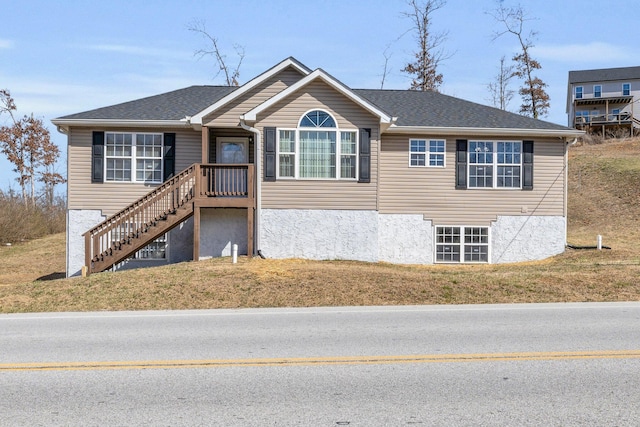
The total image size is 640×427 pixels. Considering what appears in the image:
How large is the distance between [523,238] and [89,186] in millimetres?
14615

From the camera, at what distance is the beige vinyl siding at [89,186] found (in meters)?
20.9

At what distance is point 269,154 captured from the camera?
778 inches

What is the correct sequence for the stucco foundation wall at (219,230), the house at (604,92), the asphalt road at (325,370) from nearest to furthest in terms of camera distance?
the asphalt road at (325,370), the stucco foundation wall at (219,230), the house at (604,92)

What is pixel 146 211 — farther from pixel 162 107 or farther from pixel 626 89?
pixel 626 89

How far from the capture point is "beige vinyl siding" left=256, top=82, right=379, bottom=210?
64.7 ft

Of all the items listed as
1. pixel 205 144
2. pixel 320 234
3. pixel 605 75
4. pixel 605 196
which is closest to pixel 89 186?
pixel 205 144

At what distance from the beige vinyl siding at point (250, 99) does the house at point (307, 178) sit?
4cm

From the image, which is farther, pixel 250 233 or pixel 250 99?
pixel 250 99

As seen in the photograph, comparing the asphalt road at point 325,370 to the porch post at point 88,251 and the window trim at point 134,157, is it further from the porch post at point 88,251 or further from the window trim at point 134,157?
the window trim at point 134,157

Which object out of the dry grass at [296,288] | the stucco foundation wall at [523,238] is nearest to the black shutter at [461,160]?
A: the stucco foundation wall at [523,238]

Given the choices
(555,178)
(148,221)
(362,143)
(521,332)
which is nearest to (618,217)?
(555,178)

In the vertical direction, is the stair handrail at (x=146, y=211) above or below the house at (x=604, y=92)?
below

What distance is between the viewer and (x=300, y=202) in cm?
1998

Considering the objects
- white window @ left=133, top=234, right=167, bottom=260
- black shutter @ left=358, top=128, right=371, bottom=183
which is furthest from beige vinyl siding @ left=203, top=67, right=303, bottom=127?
white window @ left=133, top=234, right=167, bottom=260
